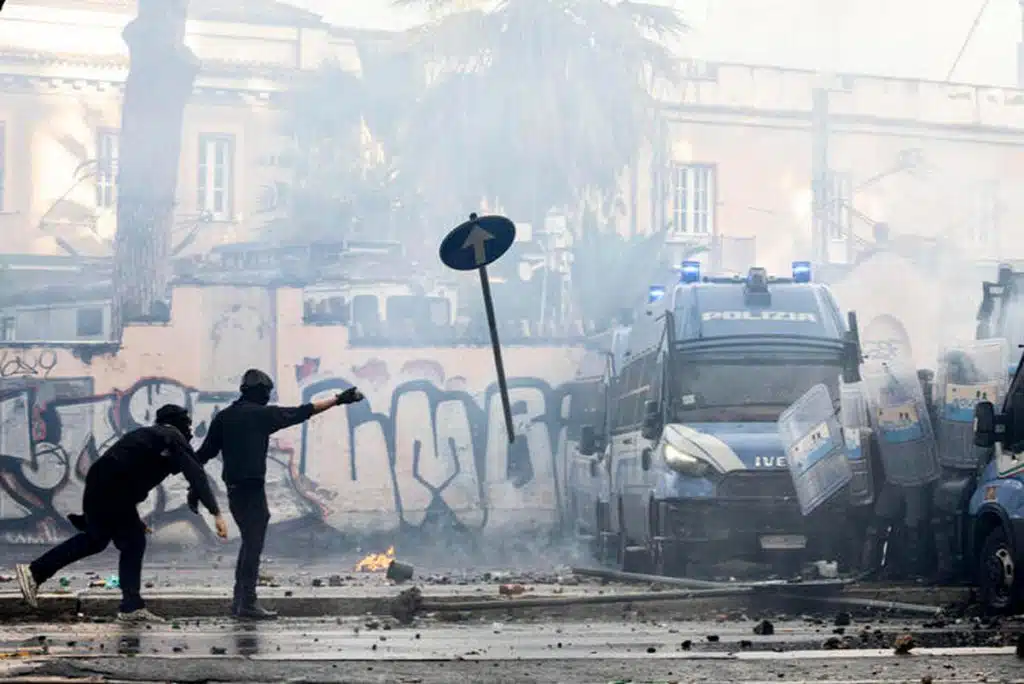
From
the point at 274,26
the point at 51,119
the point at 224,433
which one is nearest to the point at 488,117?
the point at 274,26

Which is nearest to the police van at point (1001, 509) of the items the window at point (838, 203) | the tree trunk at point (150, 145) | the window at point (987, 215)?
the tree trunk at point (150, 145)

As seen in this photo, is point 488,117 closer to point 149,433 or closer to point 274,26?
point 274,26

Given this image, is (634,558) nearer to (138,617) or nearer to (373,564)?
(373,564)

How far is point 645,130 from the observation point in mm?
35594

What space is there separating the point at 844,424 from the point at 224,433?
15.9ft

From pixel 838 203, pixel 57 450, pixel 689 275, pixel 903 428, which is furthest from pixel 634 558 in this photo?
pixel 838 203

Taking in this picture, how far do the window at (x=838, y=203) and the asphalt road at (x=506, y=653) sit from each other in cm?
3047

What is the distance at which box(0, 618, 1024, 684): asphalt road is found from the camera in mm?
7500

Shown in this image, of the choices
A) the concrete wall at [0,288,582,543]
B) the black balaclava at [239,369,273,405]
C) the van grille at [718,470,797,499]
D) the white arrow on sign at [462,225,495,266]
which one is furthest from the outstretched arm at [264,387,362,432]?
the concrete wall at [0,288,582,543]

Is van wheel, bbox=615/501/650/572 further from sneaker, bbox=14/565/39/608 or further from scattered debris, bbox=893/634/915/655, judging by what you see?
scattered debris, bbox=893/634/915/655

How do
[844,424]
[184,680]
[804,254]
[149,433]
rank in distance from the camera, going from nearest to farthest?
[184,680] → [149,433] → [844,424] → [804,254]

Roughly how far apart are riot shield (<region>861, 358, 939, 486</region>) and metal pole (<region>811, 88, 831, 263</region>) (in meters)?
27.4

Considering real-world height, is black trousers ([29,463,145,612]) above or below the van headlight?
below

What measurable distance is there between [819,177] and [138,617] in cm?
3189
